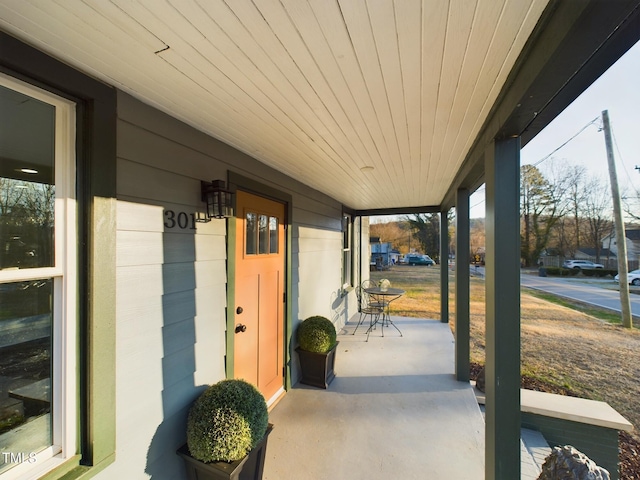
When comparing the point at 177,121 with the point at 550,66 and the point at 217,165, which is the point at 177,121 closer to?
the point at 217,165

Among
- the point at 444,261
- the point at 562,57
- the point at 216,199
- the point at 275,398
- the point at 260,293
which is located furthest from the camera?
the point at 444,261

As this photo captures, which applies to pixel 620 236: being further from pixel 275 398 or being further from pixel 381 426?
pixel 275 398

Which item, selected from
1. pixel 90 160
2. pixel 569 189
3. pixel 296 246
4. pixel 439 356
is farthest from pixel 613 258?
pixel 90 160

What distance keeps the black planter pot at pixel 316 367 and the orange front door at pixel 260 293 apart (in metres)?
0.33

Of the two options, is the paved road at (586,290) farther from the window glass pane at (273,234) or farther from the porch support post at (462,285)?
the window glass pane at (273,234)

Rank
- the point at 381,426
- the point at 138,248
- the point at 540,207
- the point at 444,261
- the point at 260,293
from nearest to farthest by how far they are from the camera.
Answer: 1. the point at 138,248
2. the point at 381,426
3. the point at 260,293
4. the point at 540,207
5. the point at 444,261

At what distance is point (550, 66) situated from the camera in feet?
3.07

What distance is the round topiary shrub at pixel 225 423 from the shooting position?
1.61m

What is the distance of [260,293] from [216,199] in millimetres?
1118

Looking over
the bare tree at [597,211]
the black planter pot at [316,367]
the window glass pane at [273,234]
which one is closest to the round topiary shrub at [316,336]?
the black planter pot at [316,367]

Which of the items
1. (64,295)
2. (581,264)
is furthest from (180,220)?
(581,264)

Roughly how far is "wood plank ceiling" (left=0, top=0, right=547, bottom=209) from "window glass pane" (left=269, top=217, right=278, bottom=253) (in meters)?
1.06

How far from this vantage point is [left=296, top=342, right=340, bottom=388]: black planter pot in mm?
3213

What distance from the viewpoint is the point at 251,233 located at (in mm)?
2572
